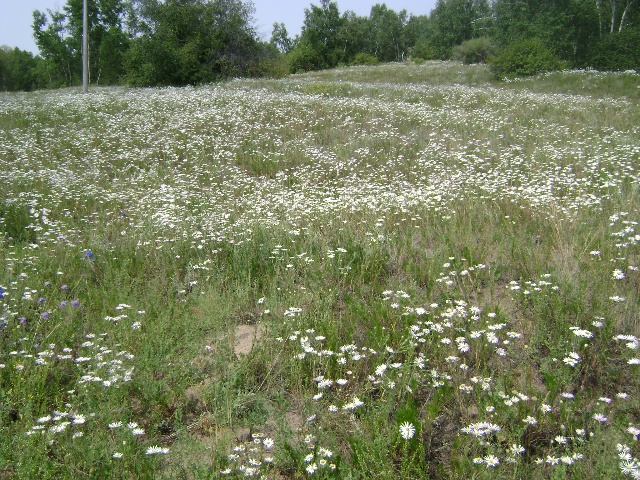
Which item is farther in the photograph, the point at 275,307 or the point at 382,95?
the point at 382,95

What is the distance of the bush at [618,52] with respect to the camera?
28234 mm

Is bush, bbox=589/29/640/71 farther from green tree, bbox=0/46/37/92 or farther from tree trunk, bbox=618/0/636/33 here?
green tree, bbox=0/46/37/92

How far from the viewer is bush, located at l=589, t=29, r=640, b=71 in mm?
28234

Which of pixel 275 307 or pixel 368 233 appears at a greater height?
pixel 368 233

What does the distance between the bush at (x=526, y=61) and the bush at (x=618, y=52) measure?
14.1 ft

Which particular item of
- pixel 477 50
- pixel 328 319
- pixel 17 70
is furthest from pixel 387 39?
pixel 328 319

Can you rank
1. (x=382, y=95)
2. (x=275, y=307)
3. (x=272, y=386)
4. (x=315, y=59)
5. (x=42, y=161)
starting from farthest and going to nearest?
(x=315, y=59) < (x=382, y=95) < (x=42, y=161) < (x=275, y=307) < (x=272, y=386)

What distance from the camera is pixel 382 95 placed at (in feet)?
56.6

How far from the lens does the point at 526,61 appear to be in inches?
1025

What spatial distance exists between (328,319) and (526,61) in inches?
1032

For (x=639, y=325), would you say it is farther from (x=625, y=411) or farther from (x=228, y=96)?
(x=228, y=96)

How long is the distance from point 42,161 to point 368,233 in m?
7.56

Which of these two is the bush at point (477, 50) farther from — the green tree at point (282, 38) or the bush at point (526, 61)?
the green tree at point (282, 38)

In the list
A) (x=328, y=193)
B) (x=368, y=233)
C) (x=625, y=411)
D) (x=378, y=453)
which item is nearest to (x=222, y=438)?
(x=378, y=453)
